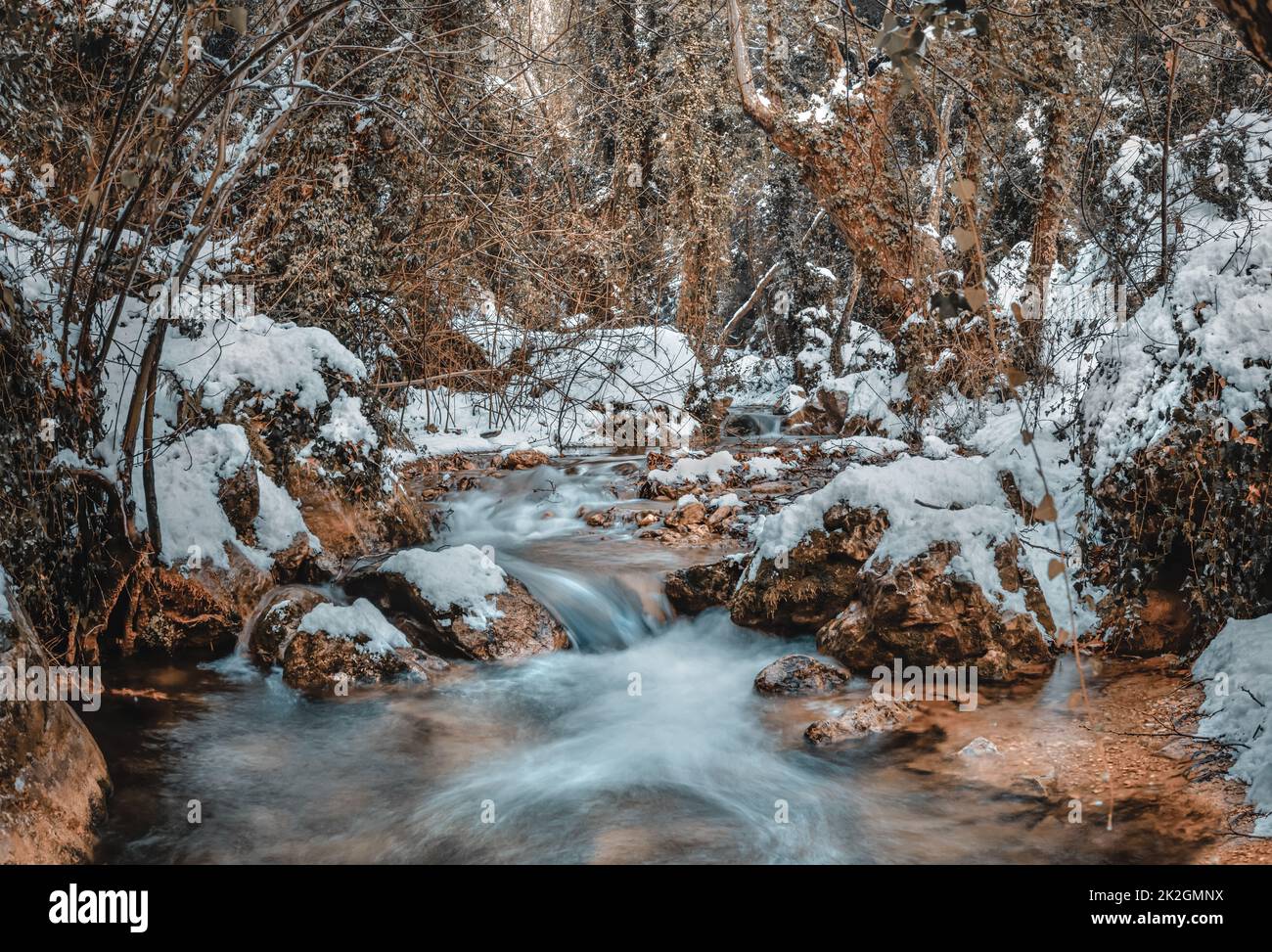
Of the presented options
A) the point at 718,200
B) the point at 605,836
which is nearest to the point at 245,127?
the point at 605,836

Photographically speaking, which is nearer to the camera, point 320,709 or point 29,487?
point 29,487

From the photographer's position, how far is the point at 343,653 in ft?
16.0

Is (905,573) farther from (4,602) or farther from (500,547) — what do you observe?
(4,602)

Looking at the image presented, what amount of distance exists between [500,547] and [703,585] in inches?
92.0

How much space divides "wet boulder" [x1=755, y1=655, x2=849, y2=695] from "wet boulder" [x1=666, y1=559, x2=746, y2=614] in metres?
1.08

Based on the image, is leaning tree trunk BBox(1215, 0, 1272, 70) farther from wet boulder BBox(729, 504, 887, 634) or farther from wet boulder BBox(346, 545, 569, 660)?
wet boulder BBox(346, 545, 569, 660)

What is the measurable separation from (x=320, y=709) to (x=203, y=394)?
2.52 metres

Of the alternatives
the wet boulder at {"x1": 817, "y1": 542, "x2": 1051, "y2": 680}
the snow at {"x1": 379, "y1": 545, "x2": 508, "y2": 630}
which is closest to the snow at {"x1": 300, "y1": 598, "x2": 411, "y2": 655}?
the snow at {"x1": 379, "y1": 545, "x2": 508, "y2": 630}

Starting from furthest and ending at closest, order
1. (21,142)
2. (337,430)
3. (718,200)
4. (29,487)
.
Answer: (718,200), (337,430), (21,142), (29,487)

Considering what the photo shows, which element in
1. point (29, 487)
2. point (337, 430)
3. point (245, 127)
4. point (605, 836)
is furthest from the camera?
point (337, 430)

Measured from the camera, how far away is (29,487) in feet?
12.4

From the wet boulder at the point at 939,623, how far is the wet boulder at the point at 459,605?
2.15m

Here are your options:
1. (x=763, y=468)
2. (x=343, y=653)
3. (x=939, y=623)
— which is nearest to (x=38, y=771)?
(x=343, y=653)

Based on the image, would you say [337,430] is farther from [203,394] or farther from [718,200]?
[718,200]
